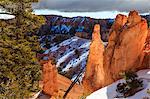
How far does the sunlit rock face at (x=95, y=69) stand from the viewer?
106 ft

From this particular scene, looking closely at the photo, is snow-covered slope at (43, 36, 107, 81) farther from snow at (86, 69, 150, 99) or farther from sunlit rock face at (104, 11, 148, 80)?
snow at (86, 69, 150, 99)

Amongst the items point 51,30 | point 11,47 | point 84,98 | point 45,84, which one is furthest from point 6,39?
point 51,30

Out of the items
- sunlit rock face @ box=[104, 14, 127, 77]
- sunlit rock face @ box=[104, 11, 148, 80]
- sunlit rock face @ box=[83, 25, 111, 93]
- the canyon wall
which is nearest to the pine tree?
sunlit rock face @ box=[83, 25, 111, 93]

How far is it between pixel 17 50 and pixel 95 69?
19.6ft

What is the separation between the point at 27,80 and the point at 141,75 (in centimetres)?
792

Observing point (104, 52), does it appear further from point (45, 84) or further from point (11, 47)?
point (45, 84)

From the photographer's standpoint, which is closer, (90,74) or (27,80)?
(27,80)

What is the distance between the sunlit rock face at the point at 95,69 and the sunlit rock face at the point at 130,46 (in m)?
0.82

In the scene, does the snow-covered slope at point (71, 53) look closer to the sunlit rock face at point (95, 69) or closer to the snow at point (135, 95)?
the sunlit rock face at point (95, 69)

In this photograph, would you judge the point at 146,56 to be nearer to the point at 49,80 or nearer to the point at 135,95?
the point at 135,95

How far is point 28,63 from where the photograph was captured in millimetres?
32531

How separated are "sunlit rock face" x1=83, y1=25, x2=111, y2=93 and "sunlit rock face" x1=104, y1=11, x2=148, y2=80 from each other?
0.82 meters

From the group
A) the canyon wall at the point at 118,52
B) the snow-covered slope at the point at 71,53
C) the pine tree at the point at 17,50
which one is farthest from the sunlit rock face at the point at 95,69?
the snow-covered slope at the point at 71,53

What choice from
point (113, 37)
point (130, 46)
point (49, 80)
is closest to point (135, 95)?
point (130, 46)
